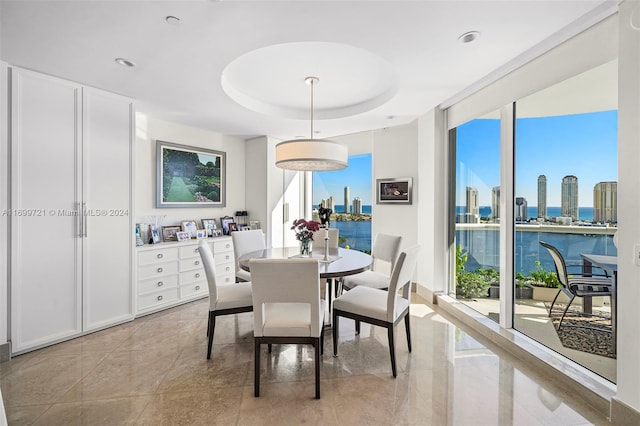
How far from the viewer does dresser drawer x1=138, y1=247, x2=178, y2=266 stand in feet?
12.2

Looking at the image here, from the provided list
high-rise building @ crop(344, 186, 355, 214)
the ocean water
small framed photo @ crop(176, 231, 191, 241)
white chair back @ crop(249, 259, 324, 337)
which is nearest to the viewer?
white chair back @ crop(249, 259, 324, 337)

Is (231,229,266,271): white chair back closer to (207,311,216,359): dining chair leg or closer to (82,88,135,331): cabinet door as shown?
(207,311,216,359): dining chair leg

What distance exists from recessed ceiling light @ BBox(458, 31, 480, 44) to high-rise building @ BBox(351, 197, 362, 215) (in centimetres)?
355

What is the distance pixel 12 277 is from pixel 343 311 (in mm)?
2917

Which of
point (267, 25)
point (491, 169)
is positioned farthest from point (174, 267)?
point (491, 169)

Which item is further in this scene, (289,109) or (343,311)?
(289,109)

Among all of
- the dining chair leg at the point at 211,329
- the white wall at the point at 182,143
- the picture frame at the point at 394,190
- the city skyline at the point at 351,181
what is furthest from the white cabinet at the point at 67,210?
the picture frame at the point at 394,190

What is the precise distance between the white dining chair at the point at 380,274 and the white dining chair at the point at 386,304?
46cm

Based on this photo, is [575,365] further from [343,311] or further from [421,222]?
[421,222]

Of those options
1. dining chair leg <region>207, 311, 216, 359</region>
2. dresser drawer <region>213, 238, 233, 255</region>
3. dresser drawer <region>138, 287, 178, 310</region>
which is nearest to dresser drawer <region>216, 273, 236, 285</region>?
dresser drawer <region>213, 238, 233, 255</region>

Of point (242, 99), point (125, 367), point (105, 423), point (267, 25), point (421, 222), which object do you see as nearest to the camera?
point (105, 423)

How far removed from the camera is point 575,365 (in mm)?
2295

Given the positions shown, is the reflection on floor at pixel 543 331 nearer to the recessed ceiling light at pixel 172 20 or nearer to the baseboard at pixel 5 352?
the recessed ceiling light at pixel 172 20

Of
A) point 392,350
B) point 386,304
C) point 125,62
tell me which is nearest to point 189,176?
point 125,62
